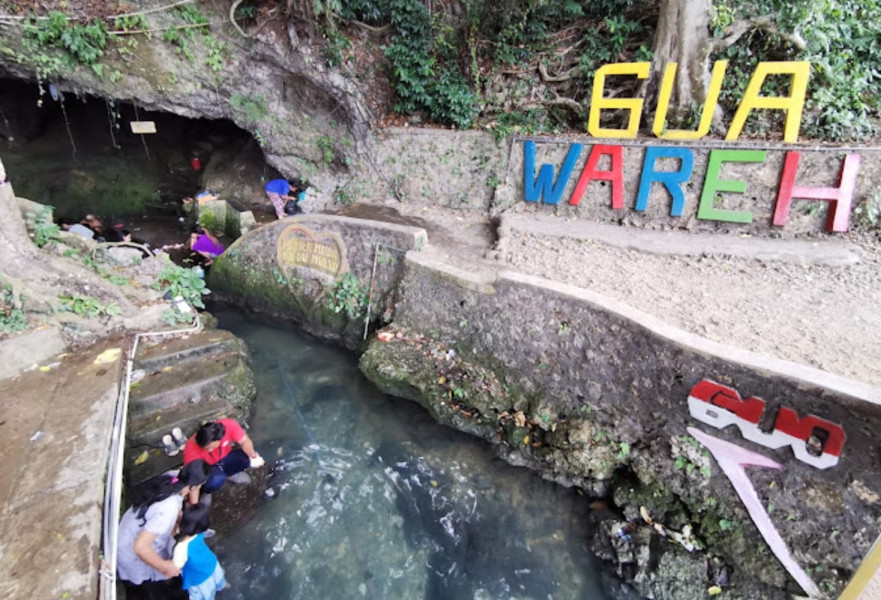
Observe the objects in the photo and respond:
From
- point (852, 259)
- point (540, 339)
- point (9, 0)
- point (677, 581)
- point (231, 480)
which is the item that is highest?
point (9, 0)

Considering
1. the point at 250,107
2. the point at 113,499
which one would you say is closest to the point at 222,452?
the point at 113,499

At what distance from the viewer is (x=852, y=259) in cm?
574

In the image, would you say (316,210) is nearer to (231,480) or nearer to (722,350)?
(231,480)

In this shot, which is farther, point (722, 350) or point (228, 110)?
point (228, 110)

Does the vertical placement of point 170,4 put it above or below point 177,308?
above

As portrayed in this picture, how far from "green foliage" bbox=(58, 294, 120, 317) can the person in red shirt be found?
2367mm

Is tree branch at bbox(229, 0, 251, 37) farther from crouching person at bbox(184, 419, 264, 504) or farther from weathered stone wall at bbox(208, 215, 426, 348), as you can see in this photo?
crouching person at bbox(184, 419, 264, 504)

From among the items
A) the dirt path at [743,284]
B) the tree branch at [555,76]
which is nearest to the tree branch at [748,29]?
the tree branch at [555,76]

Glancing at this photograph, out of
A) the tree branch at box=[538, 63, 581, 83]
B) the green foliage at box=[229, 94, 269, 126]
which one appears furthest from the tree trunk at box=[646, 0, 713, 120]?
the green foliage at box=[229, 94, 269, 126]

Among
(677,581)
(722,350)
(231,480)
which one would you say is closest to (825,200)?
(722,350)

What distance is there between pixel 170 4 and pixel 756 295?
11325 mm

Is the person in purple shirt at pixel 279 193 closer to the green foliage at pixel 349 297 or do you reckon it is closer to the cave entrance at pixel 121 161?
the cave entrance at pixel 121 161

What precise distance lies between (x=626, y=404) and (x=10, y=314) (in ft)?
23.7

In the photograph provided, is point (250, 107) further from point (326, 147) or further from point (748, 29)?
point (748, 29)
